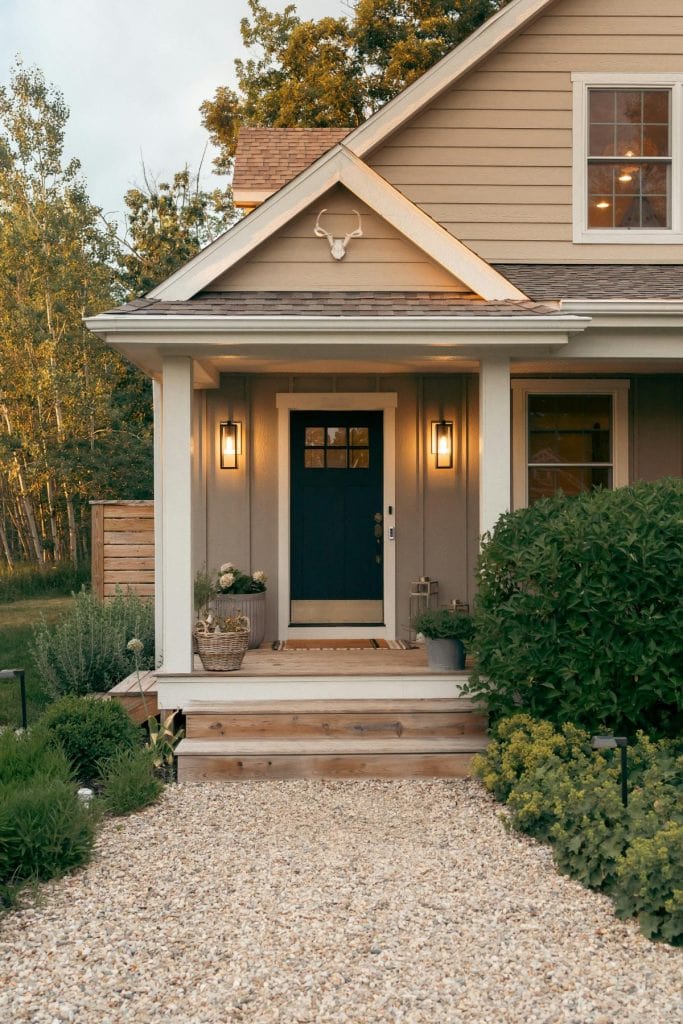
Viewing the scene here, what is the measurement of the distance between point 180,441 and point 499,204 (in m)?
3.78

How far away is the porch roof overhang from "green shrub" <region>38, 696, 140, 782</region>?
7.63 ft

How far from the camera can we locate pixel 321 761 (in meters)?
6.05

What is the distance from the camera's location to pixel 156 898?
4137mm

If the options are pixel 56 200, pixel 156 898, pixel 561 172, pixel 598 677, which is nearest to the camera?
pixel 156 898

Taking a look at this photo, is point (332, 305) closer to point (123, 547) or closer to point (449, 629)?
point (449, 629)

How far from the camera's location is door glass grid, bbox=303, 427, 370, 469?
8.53m

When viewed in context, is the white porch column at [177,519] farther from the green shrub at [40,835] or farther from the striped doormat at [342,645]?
the green shrub at [40,835]

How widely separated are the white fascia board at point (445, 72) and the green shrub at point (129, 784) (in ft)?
17.4

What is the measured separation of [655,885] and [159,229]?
53.0ft

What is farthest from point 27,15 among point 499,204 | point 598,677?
point 598,677

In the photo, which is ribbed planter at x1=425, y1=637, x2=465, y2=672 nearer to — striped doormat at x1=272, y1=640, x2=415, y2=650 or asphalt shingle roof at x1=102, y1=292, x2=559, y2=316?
striped doormat at x1=272, y1=640, x2=415, y2=650

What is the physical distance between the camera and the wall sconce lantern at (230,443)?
8.31 metres

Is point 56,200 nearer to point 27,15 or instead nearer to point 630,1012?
point 27,15

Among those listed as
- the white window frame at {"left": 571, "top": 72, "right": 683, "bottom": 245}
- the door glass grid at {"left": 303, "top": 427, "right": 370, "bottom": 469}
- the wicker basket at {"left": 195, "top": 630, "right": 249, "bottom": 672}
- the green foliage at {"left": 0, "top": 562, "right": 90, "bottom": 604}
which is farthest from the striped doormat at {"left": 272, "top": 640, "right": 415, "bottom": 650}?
the green foliage at {"left": 0, "top": 562, "right": 90, "bottom": 604}
